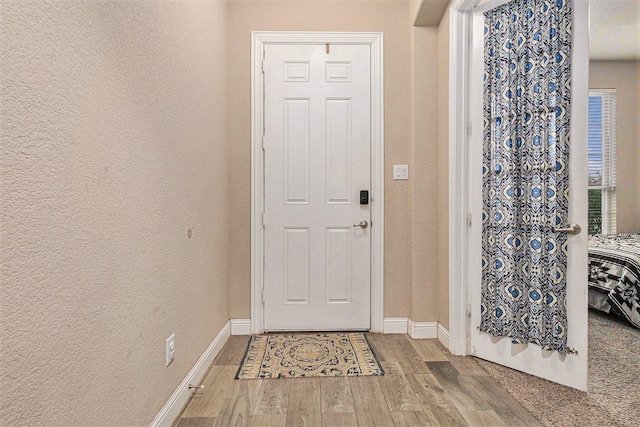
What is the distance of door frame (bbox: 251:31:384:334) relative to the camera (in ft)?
9.55

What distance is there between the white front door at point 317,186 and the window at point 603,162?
339 cm

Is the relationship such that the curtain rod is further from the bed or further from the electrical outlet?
the electrical outlet

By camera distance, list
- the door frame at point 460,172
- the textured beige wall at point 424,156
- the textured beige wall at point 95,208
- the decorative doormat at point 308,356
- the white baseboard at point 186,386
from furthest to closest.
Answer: the textured beige wall at point 424,156, the door frame at point 460,172, the decorative doormat at point 308,356, the white baseboard at point 186,386, the textured beige wall at point 95,208

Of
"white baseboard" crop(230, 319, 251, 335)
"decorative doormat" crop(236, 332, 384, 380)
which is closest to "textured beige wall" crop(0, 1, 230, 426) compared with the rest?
"decorative doormat" crop(236, 332, 384, 380)

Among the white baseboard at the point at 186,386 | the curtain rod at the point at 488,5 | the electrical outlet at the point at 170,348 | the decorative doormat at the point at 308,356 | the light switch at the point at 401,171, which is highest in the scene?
the curtain rod at the point at 488,5

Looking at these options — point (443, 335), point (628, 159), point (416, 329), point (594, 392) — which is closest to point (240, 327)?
point (416, 329)

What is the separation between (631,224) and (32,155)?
5.66m

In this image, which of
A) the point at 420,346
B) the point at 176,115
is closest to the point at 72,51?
the point at 176,115

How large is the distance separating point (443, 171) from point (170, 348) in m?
2.04

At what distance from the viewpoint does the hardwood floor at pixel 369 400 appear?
1707 millimetres

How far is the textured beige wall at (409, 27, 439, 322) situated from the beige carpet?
782mm

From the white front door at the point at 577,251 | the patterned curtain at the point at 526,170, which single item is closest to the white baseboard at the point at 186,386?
the patterned curtain at the point at 526,170

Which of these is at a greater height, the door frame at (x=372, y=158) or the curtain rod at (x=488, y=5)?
the curtain rod at (x=488, y=5)

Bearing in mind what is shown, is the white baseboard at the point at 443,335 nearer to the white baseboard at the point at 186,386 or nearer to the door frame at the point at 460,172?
the door frame at the point at 460,172
